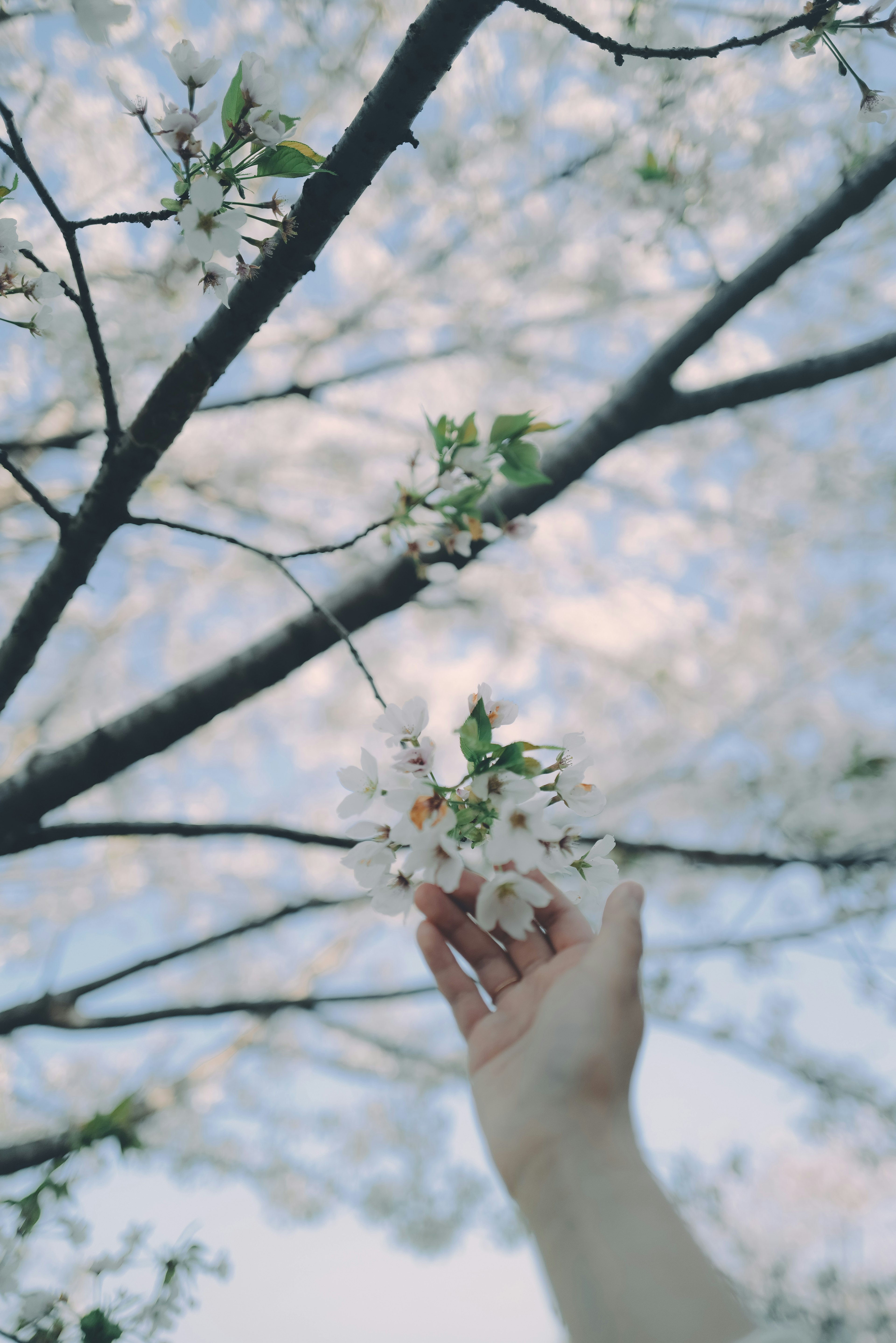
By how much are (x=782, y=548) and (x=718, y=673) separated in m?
1.11

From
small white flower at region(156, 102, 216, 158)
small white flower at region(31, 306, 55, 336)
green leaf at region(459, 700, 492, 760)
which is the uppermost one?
small white flower at region(31, 306, 55, 336)

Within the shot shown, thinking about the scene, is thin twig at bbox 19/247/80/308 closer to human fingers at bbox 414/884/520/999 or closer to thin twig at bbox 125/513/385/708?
thin twig at bbox 125/513/385/708

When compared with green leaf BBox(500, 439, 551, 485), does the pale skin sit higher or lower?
lower

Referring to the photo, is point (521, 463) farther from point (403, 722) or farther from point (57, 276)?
point (57, 276)

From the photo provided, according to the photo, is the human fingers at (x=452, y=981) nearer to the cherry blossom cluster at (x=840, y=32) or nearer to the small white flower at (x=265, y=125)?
the small white flower at (x=265, y=125)

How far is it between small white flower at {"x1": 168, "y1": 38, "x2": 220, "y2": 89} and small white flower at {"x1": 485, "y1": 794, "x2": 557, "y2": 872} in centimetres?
94

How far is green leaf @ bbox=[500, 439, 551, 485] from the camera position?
112 centimetres

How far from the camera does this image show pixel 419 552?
1.54m

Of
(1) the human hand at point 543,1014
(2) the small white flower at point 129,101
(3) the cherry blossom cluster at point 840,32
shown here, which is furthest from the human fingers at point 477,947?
(3) the cherry blossom cluster at point 840,32

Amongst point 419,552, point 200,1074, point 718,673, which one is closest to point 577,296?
point 718,673

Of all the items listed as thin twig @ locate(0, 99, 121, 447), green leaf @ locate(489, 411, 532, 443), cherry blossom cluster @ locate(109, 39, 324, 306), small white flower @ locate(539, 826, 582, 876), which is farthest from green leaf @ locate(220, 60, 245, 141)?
small white flower @ locate(539, 826, 582, 876)

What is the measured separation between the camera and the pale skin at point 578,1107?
79 cm

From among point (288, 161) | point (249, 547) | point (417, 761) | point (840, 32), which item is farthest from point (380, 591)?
point (840, 32)

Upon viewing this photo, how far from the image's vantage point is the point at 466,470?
1.14 meters
